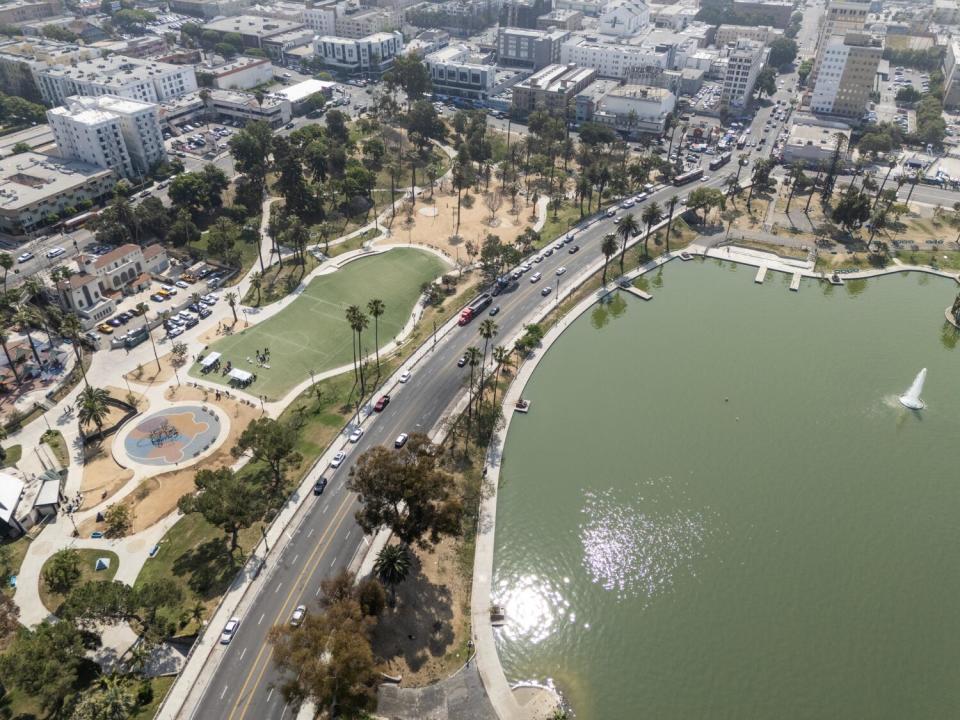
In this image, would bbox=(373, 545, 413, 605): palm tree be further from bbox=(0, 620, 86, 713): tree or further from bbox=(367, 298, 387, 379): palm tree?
bbox=(367, 298, 387, 379): palm tree

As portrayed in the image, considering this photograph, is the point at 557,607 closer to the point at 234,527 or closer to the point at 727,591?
the point at 727,591

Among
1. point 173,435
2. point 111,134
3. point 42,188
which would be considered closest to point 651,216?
point 173,435

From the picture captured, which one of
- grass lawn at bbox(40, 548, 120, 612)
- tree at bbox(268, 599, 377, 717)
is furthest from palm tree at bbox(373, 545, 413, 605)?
grass lawn at bbox(40, 548, 120, 612)

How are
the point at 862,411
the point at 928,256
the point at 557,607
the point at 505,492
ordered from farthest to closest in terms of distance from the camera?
the point at 928,256
the point at 862,411
the point at 505,492
the point at 557,607

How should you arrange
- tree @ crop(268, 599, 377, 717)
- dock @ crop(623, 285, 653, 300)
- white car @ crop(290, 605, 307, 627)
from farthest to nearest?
1. dock @ crop(623, 285, 653, 300)
2. white car @ crop(290, 605, 307, 627)
3. tree @ crop(268, 599, 377, 717)

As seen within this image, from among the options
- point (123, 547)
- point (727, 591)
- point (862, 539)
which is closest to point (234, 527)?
point (123, 547)

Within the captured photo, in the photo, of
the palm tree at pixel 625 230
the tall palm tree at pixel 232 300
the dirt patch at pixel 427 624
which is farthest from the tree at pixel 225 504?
the palm tree at pixel 625 230

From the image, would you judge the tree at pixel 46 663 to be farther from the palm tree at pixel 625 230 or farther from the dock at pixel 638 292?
the palm tree at pixel 625 230

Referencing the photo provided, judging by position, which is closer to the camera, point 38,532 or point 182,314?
point 38,532
